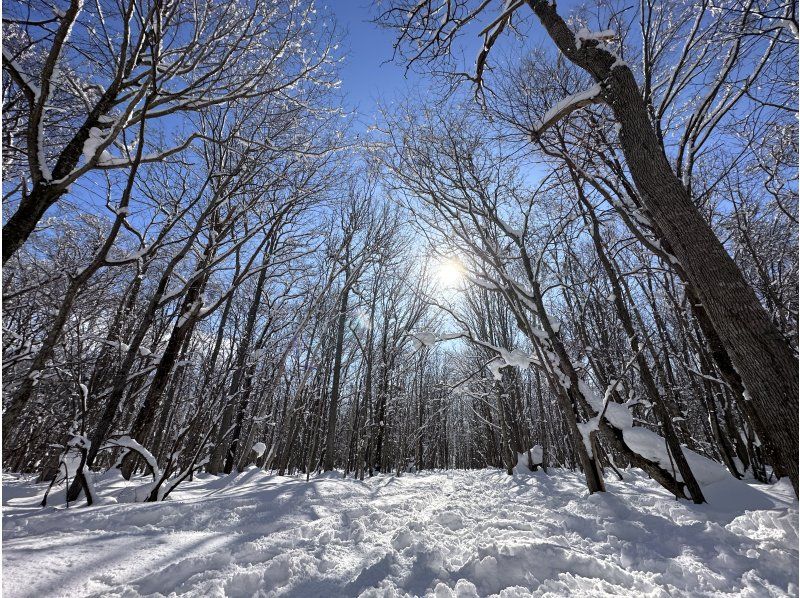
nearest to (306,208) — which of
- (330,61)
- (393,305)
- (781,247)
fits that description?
(330,61)

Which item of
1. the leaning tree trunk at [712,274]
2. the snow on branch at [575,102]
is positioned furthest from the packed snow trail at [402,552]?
the snow on branch at [575,102]

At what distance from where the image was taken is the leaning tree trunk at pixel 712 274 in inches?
88.8

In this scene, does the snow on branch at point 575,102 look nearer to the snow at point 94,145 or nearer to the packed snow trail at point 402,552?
the packed snow trail at point 402,552

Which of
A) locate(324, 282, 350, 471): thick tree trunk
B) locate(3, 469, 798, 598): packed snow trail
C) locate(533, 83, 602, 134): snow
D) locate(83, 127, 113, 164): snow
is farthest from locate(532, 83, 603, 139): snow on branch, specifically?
locate(324, 282, 350, 471): thick tree trunk

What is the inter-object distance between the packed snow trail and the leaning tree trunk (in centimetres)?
89

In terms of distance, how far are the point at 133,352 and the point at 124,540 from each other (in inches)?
98.5

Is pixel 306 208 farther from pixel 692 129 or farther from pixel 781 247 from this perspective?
pixel 781 247

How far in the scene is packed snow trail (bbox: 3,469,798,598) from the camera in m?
1.77

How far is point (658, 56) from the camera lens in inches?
191

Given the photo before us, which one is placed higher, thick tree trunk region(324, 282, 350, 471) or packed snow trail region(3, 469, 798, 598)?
thick tree trunk region(324, 282, 350, 471)

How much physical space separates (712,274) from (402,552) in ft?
10.1

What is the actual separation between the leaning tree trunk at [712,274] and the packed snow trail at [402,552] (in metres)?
0.89

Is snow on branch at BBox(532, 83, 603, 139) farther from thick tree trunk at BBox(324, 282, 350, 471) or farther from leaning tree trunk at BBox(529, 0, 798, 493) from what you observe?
thick tree trunk at BBox(324, 282, 350, 471)

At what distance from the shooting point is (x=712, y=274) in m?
2.57
